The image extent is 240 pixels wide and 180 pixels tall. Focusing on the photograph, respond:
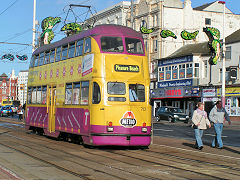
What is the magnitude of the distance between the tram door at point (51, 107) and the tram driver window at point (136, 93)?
5.16 metres

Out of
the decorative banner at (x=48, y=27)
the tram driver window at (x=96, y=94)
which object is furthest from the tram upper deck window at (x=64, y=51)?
the decorative banner at (x=48, y=27)

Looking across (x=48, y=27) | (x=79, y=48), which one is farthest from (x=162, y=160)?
(x=48, y=27)

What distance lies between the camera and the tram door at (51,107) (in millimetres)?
21000

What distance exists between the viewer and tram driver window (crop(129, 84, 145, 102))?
55.5 feet

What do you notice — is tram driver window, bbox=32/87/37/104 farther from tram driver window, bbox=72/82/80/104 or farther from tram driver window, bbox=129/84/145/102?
tram driver window, bbox=129/84/145/102

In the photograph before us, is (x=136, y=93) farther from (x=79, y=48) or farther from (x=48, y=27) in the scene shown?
(x=48, y=27)

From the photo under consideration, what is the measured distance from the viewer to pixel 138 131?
1666 centimetres

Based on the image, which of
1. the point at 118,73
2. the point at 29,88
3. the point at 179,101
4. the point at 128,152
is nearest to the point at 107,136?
the point at 128,152

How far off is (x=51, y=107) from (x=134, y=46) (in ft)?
18.9

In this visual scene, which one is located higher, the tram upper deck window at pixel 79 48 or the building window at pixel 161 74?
the building window at pixel 161 74

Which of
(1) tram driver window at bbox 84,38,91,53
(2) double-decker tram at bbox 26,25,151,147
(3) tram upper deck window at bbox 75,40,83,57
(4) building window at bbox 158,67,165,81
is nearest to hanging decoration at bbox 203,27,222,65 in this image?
(4) building window at bbox 158,67,165,81

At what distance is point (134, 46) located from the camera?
1755 centimetres

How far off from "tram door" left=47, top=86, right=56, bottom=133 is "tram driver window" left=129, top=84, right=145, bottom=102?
5.16 m

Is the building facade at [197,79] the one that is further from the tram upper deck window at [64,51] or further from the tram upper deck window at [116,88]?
the tram upper deck window at [116,88]
